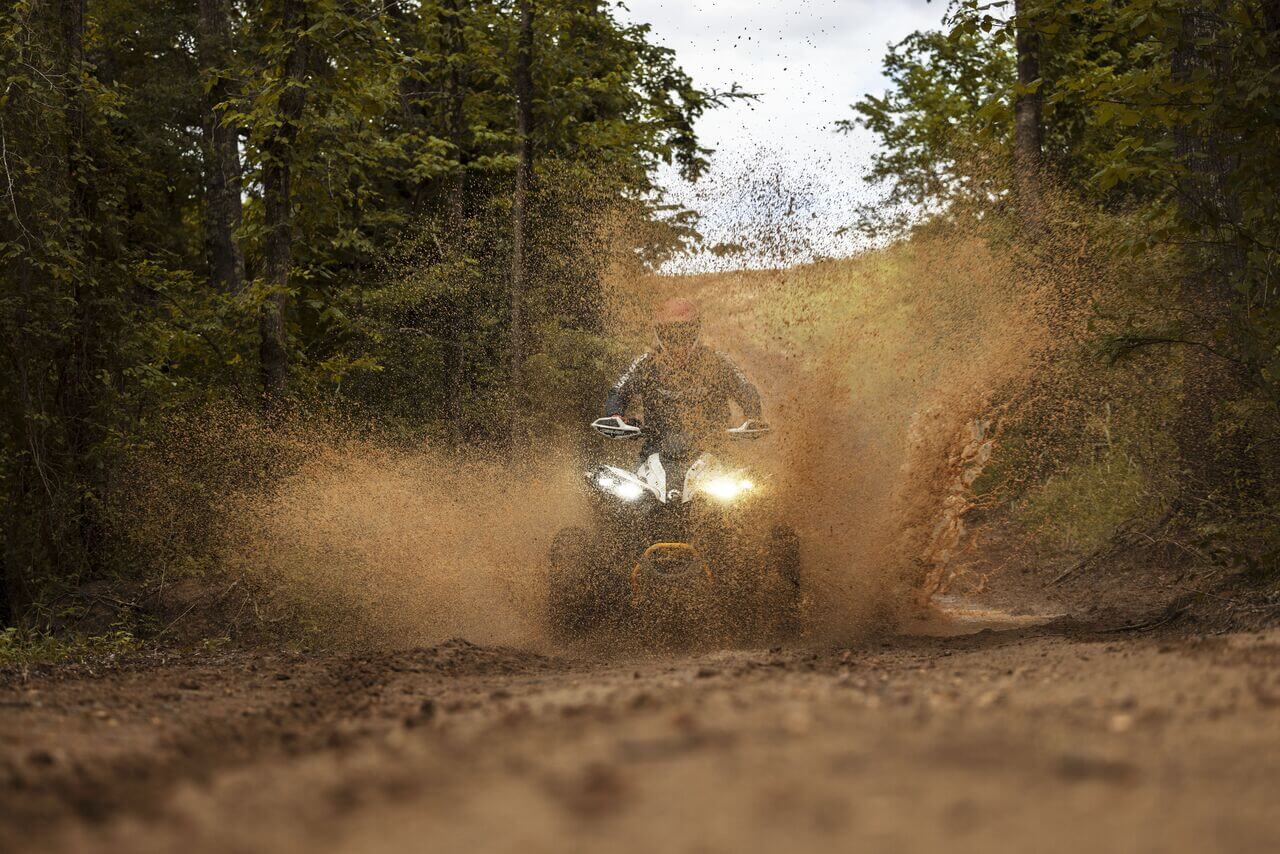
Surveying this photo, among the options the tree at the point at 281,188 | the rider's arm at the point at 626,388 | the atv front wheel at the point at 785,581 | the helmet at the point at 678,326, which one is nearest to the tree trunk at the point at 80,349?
the tree at the point at 281,188

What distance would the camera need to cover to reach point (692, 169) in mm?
25000

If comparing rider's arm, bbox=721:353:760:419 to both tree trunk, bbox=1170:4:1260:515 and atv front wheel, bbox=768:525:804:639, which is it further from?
tree trunk, bbox=1170:4:1260:515

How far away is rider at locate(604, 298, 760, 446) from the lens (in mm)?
10023

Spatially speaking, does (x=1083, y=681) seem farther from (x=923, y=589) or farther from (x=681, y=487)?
(x=923, y=589)

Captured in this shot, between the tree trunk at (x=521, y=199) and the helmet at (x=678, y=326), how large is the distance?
502 inches

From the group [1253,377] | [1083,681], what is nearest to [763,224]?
[1253,377]

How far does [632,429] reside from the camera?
390 inches

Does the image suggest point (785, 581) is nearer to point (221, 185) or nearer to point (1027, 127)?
point (1027, 127)

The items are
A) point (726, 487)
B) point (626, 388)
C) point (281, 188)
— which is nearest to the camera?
point (726, 487)

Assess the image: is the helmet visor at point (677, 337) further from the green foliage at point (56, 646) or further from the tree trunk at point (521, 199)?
the tree trunk at point (521, 199)

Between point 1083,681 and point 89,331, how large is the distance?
12.8 m

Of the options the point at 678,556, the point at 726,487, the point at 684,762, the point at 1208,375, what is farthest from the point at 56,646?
the point at 1208,375

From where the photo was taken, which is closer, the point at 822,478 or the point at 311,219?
the point at 822,478

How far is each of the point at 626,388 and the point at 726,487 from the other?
1.28 meters
